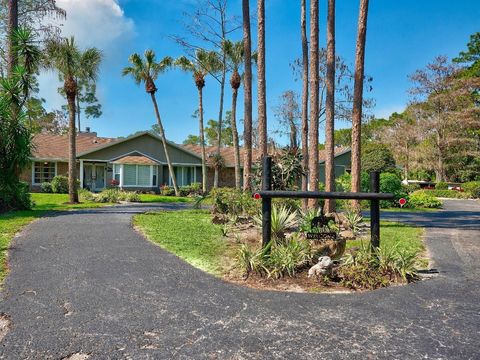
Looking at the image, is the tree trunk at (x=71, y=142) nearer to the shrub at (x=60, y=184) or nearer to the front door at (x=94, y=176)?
the shrub at (x=60, y=184)

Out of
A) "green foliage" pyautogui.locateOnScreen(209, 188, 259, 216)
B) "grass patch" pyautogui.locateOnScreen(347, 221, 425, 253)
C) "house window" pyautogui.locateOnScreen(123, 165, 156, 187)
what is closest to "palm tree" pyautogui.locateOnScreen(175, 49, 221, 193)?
"house window" pyautogui.locateOnScreen(123, 165, 156, 187)

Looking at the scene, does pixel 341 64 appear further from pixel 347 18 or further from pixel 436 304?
pixel 436 304

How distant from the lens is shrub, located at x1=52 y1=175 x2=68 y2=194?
25797 mm

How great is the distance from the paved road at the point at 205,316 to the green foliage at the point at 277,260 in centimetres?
63

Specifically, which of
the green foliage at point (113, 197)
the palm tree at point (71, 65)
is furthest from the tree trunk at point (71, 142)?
the green foliage at point (113, 197)

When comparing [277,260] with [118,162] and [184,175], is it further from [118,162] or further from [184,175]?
[184,175]

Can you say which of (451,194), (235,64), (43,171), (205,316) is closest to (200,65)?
(235,64)

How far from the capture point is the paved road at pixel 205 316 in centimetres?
355

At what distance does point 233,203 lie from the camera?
1220 centimetres

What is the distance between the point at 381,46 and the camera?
18297 millimetres

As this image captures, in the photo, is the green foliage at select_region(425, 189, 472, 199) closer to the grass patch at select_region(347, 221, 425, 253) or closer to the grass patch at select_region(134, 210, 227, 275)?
the grass patch at select_region(347, 221, 425, 253)

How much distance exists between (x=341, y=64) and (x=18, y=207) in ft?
50.4

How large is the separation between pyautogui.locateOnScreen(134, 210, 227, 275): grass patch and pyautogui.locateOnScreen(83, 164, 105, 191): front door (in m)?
18.3

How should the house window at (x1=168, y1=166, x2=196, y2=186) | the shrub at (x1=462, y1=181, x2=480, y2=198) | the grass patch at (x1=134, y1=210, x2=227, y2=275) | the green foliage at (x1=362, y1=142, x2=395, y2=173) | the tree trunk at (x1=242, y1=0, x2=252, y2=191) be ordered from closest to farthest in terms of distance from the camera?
the grass patch at (x1=134, y1=210, x2=227, y2=275) < the tree trunk at (x1=242, y1=0, x2=252, y2=191) < the house window at (x1=168, y1=166, x2=196, y2=186) < the shrub at (x1=462, y1=181, x2=480, y2=198) < the green foliage at (x1=362, y1=142, x2=395, y2=173)
